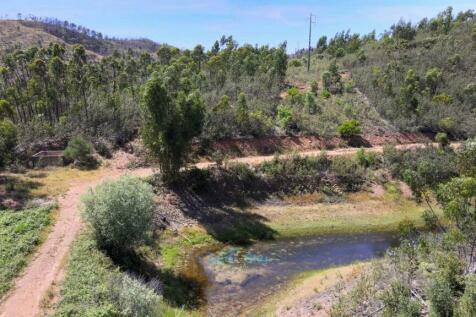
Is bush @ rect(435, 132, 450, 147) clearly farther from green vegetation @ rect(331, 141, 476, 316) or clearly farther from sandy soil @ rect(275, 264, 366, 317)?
sandy soil @ rect(275, 264, 366, 317)

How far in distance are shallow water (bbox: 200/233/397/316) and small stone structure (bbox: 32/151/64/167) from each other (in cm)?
1891

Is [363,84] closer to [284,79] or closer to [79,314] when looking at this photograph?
[284,79]

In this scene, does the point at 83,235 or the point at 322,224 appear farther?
the point at 322,224

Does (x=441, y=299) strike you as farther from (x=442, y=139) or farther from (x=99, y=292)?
(x=442, y=139)

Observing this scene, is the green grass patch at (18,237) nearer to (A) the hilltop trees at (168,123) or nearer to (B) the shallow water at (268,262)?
(A) the hilltop trees at (168,123)

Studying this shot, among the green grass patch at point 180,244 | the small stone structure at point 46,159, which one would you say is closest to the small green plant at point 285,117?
the green grass patch at point 180,244

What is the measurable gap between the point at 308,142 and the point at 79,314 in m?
32.9

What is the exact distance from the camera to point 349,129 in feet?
154

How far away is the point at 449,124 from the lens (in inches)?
2005

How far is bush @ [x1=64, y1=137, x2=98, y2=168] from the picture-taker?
123ft

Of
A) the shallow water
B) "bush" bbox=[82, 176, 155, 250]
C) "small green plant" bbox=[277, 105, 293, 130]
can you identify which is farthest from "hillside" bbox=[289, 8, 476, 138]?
"bush" bbox=[82, 176, 155, 250]

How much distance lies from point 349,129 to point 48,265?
35392 millimetres

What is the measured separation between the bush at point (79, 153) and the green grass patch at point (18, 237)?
31.9ft

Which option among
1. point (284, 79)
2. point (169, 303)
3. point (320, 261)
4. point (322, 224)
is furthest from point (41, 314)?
point (284, 79)
